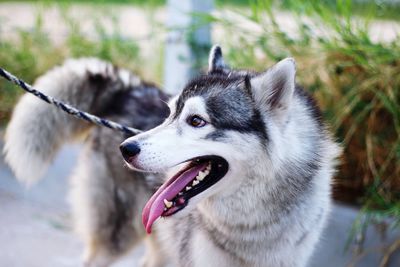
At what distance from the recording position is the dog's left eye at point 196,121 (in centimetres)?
254

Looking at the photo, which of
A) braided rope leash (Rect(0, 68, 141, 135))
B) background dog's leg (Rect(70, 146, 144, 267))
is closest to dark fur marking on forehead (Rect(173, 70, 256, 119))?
braided rope leash (Rect(0, 68, 141, 135))

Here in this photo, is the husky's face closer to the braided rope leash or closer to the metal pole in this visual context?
the braided rope leash

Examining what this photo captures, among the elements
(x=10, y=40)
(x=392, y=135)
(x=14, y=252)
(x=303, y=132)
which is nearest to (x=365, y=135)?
(x=392, y=135)

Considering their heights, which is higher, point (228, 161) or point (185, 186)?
point (228, 161)

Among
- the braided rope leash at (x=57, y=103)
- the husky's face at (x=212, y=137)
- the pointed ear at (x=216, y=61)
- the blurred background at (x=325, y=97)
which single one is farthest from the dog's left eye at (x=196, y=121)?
the blurred background at (x=325, y=97)

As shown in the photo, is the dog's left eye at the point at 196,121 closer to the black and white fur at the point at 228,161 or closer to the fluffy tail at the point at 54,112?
the black and white fur at the point at 228,161

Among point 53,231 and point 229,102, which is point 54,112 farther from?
point 53,231

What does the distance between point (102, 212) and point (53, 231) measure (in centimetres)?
132

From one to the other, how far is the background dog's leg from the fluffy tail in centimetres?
21

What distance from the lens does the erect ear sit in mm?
2518

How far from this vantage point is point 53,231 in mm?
4598

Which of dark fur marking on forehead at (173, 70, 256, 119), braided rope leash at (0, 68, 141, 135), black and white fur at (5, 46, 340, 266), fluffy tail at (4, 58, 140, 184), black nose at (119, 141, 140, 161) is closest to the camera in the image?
black nose at (119, 141, 140, 161)

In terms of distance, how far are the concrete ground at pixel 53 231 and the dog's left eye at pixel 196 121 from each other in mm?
1629

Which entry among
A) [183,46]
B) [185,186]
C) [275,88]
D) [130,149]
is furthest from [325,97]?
[130,149]
